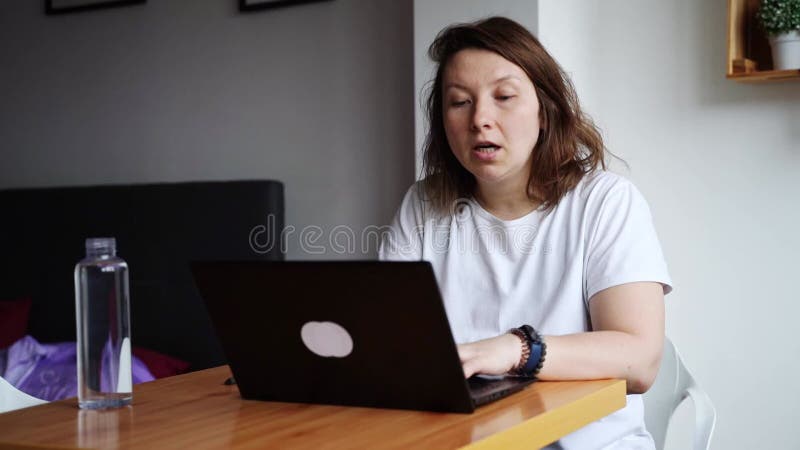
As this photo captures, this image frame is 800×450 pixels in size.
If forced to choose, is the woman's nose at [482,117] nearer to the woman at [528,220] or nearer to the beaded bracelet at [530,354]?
the woman at [528,220]

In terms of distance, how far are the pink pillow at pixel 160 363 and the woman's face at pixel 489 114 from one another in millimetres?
1336

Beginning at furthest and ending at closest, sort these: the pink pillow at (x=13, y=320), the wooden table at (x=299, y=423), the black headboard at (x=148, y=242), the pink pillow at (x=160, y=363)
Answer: the pink pillow at (x=13, y=320)
the black headboard at (x=148, y=242)
the pink pillow at (x=160, y=363)
the wooden table at (x=299, y=423)

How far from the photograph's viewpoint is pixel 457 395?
1050 millimetres

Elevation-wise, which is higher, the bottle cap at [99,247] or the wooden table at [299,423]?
the bottle cap at [99,247]

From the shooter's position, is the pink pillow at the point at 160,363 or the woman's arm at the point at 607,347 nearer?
the woman's arm at the point at 607,347

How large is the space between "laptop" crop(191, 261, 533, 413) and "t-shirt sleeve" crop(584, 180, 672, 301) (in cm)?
32

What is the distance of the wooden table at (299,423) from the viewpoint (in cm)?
96

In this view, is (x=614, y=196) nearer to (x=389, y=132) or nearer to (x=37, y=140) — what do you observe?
(x=389, y=132)

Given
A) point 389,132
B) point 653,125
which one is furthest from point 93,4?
point 653,125

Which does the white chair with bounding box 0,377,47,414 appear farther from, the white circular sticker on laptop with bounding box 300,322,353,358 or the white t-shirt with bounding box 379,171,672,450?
the white t-shirt with bounding box 379,171,672,450

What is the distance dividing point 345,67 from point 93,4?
1035mm

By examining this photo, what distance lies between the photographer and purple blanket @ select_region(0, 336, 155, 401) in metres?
2.44

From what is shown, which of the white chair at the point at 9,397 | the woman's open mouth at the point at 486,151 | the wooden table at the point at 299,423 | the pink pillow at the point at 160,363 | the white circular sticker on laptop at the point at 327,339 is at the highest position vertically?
the woman's open mouth at the point at 486,151

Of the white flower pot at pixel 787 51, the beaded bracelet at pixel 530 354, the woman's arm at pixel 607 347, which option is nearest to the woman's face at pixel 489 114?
the woman's arm at pixel 607 347
